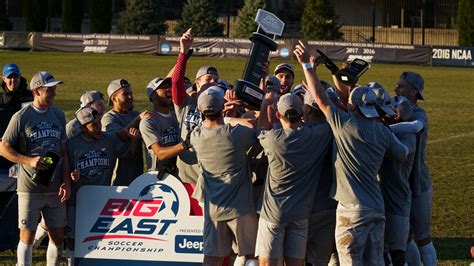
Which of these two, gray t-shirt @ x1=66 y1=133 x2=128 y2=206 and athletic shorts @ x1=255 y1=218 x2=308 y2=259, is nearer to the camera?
athletic shorts @ x1=255 y1=218 x2=308 y2=259

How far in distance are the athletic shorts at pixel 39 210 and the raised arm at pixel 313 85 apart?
9.98 feet

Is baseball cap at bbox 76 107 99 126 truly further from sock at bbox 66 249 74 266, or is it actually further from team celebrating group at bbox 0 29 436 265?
sock at bbox 66 249 74 266

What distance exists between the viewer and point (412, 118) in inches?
425

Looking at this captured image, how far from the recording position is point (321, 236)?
402 inches

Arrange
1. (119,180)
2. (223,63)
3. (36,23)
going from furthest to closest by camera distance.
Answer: (36,23), (223,63), (119,180)

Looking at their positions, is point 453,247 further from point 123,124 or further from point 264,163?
point 123,124

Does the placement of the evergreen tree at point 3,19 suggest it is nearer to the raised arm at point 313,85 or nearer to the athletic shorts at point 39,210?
the athletic shorts at point 39,210

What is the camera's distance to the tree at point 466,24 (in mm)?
54344

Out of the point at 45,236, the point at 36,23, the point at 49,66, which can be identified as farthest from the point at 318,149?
the point at 36,23

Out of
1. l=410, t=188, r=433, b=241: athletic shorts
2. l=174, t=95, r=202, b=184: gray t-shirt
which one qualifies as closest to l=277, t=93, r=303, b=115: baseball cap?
l=174, t=95, r=202, b=184: gray t-shirt

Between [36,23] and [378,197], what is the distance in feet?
185

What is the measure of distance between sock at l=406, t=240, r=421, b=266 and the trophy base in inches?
91.3

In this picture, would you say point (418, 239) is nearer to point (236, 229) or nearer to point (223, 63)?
point (236, 229)

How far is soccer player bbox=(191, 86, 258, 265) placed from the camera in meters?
9.96
